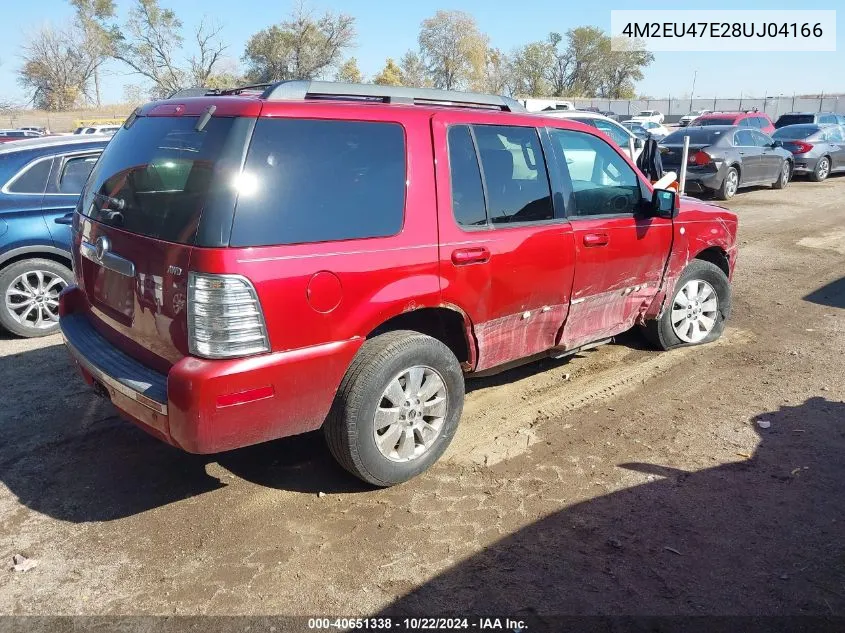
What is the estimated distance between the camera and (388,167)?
3391mm

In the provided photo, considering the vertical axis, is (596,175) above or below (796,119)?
below

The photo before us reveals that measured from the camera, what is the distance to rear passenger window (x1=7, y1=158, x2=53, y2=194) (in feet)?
19.7

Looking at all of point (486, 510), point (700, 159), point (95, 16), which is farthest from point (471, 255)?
point (95, 16)

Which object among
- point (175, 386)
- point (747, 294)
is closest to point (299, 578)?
point (175, 386)

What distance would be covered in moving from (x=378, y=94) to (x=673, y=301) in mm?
3105

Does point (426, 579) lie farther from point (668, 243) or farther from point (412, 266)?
point (668, 243)

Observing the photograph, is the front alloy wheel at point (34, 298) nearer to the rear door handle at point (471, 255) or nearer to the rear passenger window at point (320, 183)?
the rear passenger window at point (320, 183)

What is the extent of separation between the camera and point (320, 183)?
3.13 metres

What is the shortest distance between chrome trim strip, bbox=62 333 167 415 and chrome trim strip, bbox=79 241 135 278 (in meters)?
0.50

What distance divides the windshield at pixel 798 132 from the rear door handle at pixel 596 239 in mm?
17676

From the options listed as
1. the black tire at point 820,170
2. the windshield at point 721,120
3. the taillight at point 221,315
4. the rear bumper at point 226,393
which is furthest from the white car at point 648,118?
the taillight at point 221,315

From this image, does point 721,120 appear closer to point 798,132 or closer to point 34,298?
point 798,132

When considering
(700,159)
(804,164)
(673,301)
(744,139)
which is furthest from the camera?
(804,164)

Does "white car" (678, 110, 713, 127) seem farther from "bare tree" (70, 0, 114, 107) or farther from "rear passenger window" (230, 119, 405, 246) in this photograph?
"bare tree" (70, 0, 114, 107)
